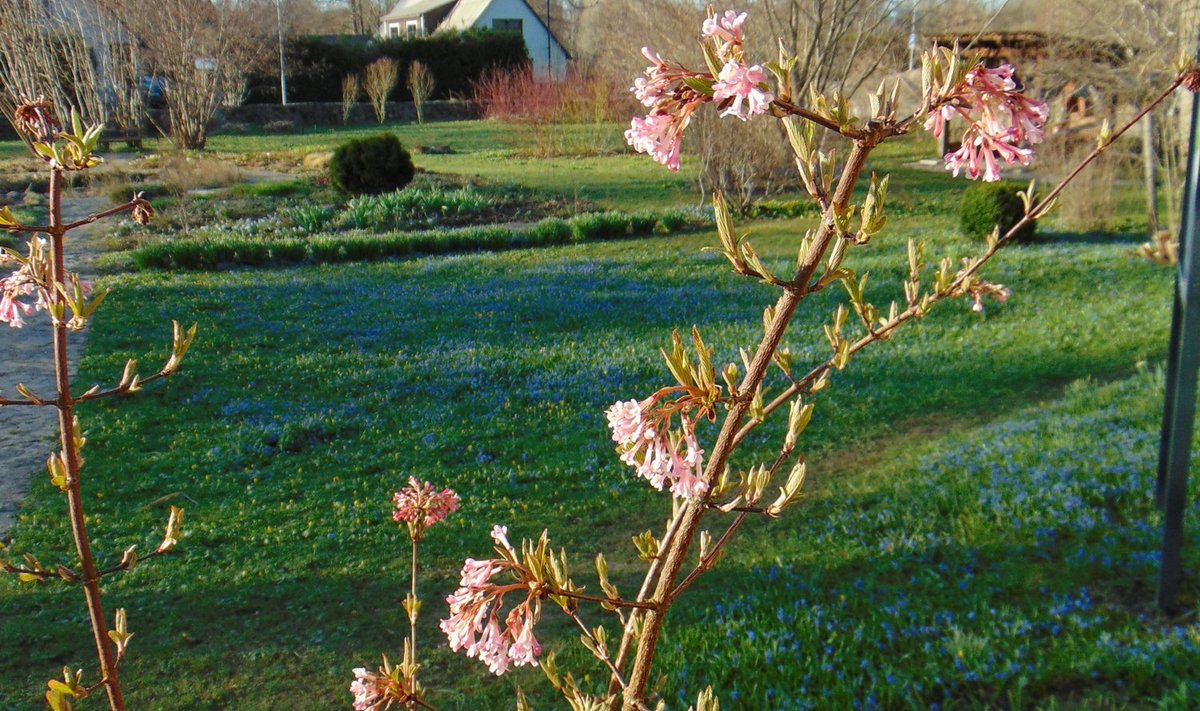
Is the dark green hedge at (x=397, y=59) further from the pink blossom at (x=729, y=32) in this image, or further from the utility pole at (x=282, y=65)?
the pink blossom at (x=729, y=32)

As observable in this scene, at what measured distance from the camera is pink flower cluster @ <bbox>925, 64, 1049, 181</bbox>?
3.31 ft

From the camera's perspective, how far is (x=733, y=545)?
4.58 meters

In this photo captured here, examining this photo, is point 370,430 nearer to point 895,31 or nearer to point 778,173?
point 778,173

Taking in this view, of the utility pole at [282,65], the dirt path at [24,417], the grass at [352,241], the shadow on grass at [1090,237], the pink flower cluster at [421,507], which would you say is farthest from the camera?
the utility pole at [282,65]

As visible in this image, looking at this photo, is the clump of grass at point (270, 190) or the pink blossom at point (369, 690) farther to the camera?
the clump of grass at point (270, 190)

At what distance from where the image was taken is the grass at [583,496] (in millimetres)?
3432

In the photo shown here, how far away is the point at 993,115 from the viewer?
1.04 metres

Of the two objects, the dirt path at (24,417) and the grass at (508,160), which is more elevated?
the grass at (508,160)

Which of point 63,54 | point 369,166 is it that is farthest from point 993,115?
point 63,54

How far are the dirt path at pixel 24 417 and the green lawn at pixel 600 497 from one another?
14cm

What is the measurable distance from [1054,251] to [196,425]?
9.37 meters

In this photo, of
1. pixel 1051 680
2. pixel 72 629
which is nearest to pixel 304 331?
pixel 72 629

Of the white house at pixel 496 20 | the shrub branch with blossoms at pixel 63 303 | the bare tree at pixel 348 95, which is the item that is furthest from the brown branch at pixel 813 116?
the white house at pixel 496 20

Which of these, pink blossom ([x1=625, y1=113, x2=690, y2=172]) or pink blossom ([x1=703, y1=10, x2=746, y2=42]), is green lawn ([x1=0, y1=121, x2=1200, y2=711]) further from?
pink blossom ([x1=703, y1=10, x2=746, y2=42])
